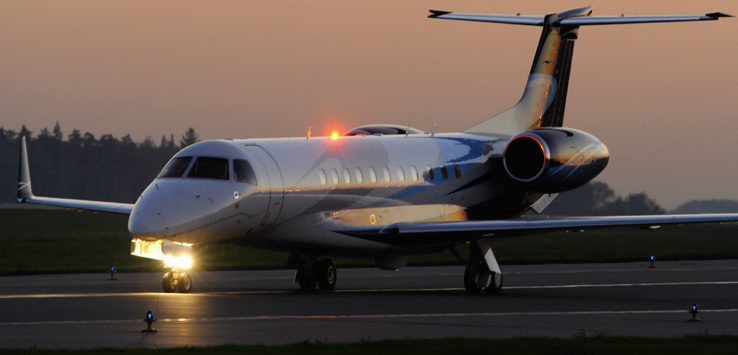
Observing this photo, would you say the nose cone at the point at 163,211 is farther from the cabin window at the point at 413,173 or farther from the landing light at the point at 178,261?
the cabin window at the point at 413,173

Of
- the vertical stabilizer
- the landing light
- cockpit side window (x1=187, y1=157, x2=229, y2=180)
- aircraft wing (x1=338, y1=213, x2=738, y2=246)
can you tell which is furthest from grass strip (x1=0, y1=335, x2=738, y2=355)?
the vertical stabilizer

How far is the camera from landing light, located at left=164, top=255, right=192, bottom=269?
28141 mm

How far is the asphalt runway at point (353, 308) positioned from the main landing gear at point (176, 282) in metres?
0.20

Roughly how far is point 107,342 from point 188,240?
29.4 ft

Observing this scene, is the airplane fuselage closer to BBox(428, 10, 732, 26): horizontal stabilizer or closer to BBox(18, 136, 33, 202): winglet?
BBox(428, 10, 732, 26): horizontal stabilizer

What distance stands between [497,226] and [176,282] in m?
7.09

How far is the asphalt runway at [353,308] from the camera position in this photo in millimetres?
20219

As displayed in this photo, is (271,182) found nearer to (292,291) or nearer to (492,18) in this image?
(292,291)

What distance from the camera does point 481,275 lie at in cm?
3148

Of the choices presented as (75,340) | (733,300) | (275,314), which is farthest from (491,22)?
(75,340)

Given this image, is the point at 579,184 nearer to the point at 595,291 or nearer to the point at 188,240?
the point at 595,291

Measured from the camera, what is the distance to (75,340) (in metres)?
19.0

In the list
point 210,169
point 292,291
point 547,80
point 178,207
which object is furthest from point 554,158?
point 178,207

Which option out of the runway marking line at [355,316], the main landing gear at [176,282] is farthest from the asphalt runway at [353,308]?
the main landing gear at [176,282]
